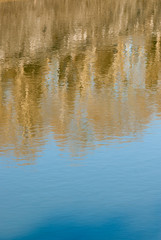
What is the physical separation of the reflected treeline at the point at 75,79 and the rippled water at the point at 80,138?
0.05m

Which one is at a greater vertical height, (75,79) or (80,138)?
(75,79)

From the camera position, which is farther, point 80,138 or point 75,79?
point 75,79

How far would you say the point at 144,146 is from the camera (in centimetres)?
1953

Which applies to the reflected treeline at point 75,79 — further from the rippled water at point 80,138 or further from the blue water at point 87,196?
the blue water at point 87,196

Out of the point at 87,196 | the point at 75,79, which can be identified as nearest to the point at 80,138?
the point at 87,196

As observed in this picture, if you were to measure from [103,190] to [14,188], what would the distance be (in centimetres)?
229

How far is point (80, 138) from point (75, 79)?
11461 millimetres

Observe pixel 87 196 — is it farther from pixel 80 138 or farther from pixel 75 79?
pixel 75 79

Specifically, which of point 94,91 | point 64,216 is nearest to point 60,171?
point 64,216

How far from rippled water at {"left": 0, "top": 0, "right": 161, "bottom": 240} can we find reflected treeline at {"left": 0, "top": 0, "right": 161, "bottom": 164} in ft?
0.15

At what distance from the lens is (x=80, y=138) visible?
68.2 feet

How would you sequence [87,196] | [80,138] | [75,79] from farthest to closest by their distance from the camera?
[75,79], [80,138], [87,196]

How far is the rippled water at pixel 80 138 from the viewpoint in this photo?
1435 centimetres

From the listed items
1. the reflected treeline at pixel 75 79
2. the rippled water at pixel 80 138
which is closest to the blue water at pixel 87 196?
the rippled water at pixel 80 138
